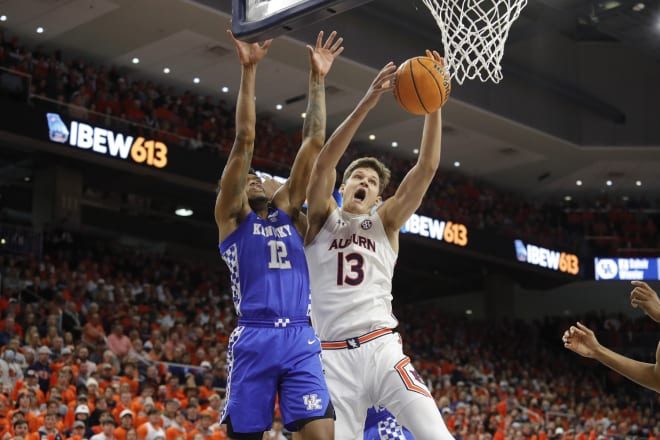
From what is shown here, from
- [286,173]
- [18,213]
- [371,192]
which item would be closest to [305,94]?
[286,173]

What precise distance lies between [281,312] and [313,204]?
927 mm

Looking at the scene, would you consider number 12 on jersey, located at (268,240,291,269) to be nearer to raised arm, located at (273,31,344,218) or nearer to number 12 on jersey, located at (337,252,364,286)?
raised arm, located at (273,31,344,218)

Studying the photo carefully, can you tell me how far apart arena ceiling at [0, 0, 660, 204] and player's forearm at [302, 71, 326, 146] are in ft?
50.0

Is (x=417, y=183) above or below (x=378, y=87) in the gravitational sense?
below

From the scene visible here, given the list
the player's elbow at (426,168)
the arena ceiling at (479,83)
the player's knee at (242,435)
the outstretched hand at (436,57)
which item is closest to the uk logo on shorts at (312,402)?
the player's knee at (242,435)

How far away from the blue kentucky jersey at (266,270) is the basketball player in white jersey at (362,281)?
45cm

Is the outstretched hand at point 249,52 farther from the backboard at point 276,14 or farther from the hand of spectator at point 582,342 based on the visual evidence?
the hand of spectator at point 582,342

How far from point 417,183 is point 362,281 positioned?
707 mm

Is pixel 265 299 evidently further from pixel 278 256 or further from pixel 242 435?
pixel 242 435

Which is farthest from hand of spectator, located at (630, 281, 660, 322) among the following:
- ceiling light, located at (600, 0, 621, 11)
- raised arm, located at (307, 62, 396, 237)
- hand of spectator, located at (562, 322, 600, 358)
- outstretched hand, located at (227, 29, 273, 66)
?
ceiling light, located at (600, 0, 621, 11)

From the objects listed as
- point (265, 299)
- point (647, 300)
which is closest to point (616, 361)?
point (647, 300)

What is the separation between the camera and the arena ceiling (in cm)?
2230

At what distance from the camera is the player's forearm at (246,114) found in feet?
18.3

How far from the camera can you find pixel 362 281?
6.08 metres
